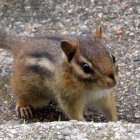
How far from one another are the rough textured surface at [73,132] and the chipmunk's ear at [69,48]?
37.2 inches

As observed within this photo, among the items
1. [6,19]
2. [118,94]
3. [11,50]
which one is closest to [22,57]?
[11,50]

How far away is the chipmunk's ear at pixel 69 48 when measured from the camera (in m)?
6.18

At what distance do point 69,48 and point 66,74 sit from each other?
10.0 inches

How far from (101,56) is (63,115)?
1.07 meters

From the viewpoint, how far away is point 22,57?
681cm

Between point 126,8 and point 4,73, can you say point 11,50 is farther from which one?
point 126,8

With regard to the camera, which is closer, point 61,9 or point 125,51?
point 125,51

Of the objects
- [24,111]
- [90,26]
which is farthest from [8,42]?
[90,26]

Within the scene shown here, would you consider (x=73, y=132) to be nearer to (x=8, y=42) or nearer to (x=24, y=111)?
(x=24, y=111)

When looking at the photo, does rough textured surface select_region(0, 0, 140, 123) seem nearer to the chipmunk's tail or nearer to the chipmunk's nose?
the chipmunk's tail

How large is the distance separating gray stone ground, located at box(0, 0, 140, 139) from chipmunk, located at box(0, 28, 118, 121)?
0.23 metres

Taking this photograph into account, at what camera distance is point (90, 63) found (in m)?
6.00

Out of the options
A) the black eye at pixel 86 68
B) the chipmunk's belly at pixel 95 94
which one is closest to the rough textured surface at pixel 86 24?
the chipmunk's belly at pixel 95 94

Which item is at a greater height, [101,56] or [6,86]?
[101,56]
